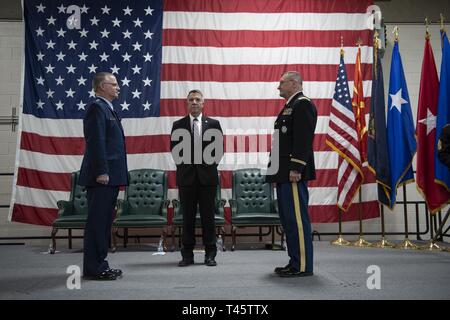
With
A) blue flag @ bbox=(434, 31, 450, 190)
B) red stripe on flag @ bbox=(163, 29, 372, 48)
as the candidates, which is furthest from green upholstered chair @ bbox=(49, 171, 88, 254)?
blue flag @ bbox=(434, 31, 450, 190)

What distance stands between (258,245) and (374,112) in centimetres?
239

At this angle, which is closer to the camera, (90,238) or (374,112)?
(90,238)

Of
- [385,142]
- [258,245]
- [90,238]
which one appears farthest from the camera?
[258,245]

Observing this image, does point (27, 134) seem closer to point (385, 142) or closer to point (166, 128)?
point (166, 128)

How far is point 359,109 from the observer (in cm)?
601

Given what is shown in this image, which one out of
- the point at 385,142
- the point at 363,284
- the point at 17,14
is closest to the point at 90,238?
the point at 363,284

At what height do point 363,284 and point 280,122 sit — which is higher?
point 280,122

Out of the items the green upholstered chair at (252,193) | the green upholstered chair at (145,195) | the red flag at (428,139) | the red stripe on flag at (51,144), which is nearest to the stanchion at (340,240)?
the green upholstered chair at (252,193)

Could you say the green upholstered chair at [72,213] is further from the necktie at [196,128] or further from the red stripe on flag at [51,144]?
the necktie at [196,128]

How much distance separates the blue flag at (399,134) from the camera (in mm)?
5461

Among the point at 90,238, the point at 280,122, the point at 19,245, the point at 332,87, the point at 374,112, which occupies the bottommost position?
the point at 19,245

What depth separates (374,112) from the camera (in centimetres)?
573

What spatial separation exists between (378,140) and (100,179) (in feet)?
12.3

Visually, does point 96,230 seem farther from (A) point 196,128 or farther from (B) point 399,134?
(B) point 399,134
